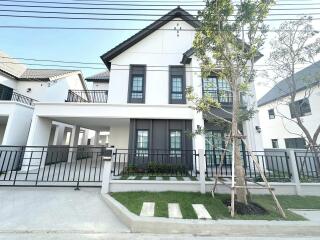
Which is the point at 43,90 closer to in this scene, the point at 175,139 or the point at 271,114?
the point at 175,139

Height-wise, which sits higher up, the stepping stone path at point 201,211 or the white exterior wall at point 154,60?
the white exterior wall at point 154,60

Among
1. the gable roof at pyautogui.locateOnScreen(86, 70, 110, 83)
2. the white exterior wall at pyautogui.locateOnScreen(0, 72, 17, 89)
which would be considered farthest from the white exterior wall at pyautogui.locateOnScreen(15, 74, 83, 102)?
the gable roof at pyautogui.locateOnScreen(86, 70, 110, 83)

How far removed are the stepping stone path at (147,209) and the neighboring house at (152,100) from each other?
4.32 meters

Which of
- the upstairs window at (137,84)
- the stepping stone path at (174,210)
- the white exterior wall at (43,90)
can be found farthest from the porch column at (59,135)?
the stepping stone path at (174,210)

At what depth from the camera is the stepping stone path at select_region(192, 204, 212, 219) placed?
11.1ft

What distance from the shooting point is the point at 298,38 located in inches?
311

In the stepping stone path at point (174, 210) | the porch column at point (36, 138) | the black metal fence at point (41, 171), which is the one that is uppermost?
the porch column at point (36, 138)

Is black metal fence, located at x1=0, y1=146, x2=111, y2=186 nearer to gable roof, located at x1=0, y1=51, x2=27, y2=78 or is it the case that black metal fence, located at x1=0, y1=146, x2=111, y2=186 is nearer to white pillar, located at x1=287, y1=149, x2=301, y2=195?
white pillar, located at x1=287, y1=149, x2=301, y2=195

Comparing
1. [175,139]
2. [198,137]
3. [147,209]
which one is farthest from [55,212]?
[175,139]

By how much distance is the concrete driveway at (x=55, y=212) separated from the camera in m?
3.12

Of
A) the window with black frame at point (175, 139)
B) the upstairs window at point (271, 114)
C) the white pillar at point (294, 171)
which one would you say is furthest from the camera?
the upstairs window at point (271, 114)

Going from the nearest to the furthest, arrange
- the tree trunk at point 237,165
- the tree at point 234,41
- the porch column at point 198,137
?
the tree trunk at point 237,165, the tree at point 234,41, the porch column at point 198,137

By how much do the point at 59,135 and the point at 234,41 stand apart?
12.6 m

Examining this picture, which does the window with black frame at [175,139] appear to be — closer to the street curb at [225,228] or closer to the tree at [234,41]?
the tree at [234,41]
